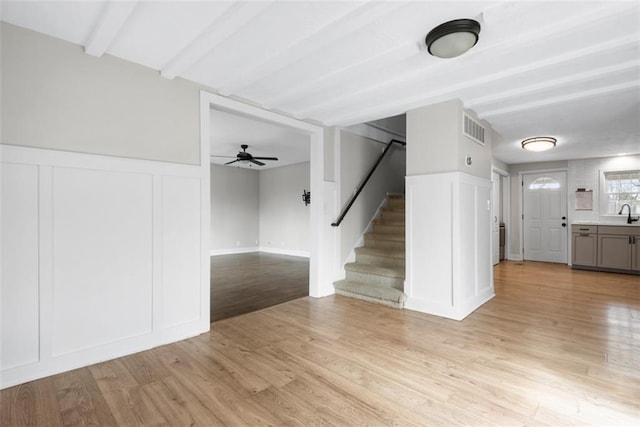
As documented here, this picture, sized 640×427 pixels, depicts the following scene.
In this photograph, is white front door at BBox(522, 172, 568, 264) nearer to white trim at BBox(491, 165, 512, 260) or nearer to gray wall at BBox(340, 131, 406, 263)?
white trim at BBox(491, 165, 512, 260)

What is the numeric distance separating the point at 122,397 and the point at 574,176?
28.6ft

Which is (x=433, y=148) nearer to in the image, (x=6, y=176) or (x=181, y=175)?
(x=181, y=175)

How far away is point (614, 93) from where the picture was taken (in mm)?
3090

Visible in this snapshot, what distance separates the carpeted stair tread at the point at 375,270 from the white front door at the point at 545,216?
16.8 feet

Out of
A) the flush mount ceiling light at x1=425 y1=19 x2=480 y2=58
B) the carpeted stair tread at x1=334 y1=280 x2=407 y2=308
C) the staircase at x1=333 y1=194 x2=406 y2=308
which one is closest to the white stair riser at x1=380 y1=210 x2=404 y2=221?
the staircase at x1=333 y1=194 x2=406 y2=308

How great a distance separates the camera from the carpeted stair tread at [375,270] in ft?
13.7

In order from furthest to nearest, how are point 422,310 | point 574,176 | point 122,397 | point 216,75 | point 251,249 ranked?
point 251,249
point 574,176
point 422,310
point 216,75
point 122,397

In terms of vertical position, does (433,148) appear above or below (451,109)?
below

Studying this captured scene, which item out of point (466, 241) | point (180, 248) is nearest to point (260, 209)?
point (180, 248)

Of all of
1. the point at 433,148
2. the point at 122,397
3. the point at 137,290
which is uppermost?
the point at 433,148

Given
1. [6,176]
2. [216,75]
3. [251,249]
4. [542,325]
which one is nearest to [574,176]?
[542,325]

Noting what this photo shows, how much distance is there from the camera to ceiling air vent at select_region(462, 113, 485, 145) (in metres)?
3.54

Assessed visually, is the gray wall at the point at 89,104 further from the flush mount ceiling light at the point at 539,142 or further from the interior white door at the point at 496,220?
the interior white door at the point at 496,220

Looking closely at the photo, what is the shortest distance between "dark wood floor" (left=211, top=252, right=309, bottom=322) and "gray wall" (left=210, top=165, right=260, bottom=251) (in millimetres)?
1323
